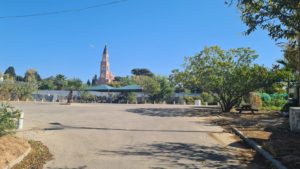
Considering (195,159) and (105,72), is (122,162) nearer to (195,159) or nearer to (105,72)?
(195,159)

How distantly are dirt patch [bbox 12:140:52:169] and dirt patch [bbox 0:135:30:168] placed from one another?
0.22 metres

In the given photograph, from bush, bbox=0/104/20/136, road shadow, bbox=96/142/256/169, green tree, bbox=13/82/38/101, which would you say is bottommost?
road shadow, bbox=96/142/256/169

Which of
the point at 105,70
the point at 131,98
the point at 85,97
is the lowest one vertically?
the point at 131,98

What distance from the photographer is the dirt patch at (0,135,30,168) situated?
8062mm

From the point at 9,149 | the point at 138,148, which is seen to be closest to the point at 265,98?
the point at 138,148

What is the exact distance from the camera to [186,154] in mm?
9922

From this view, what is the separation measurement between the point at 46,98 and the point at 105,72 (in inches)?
4308

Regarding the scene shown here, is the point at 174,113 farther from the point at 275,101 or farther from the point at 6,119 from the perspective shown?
the point at 275,101

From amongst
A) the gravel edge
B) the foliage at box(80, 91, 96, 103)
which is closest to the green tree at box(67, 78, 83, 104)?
the foliage at box(80, 91, 96, 103)

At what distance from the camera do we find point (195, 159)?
9.27 meters

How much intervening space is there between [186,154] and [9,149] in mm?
4623

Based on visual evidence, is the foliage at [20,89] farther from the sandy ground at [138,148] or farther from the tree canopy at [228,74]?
the sandy ground at [138,148]

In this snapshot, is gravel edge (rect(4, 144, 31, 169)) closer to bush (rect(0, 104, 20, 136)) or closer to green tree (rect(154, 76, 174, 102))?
bush (rect(0, 104, 20, 136))

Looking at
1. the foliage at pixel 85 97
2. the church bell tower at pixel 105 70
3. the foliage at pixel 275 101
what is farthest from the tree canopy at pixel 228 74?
the church bell tower at pixel 105 70
